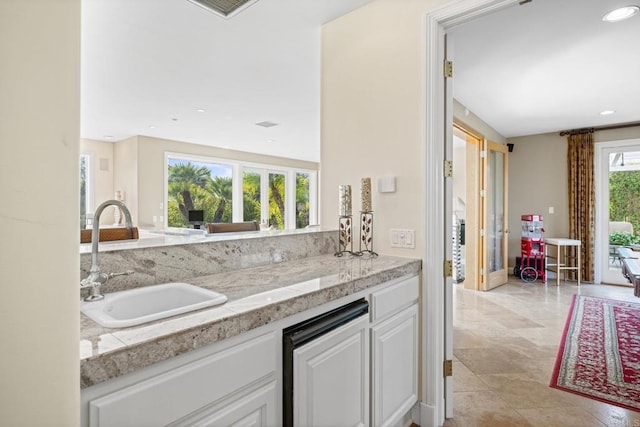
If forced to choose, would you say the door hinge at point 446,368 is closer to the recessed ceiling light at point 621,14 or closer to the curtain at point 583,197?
the recessed ceiling light at point 621,14

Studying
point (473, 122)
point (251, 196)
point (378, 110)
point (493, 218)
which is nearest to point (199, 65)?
point (378, 110)

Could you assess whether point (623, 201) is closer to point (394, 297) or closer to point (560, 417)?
point (560, 417)

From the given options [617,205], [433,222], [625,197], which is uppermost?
[625,197]

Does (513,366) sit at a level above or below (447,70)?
below

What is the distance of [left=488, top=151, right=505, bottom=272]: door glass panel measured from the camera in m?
5.45

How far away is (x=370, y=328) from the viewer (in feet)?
5.03

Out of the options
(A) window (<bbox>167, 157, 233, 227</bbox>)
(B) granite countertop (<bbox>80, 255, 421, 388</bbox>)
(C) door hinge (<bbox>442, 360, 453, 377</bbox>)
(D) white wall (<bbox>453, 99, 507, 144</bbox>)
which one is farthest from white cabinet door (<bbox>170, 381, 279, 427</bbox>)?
(A) window (<bbox>167, 157, 233, 227</bbox>)

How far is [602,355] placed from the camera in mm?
2836

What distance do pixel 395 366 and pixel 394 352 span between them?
8 centimetres

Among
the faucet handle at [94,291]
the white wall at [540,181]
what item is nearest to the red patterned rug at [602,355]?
the white wall at [540,181]

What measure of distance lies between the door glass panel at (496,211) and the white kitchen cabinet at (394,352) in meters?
4.15

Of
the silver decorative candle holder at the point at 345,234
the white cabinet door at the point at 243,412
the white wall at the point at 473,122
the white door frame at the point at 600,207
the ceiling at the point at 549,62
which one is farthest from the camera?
the white door frame at the point at 600,207

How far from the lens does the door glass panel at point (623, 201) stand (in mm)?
5469

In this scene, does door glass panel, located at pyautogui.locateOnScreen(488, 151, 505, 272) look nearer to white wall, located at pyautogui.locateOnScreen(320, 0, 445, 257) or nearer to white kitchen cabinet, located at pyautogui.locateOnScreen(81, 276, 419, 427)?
white wall, located at pyautogui.locateOnScreen(320, 0, 445, 257)
